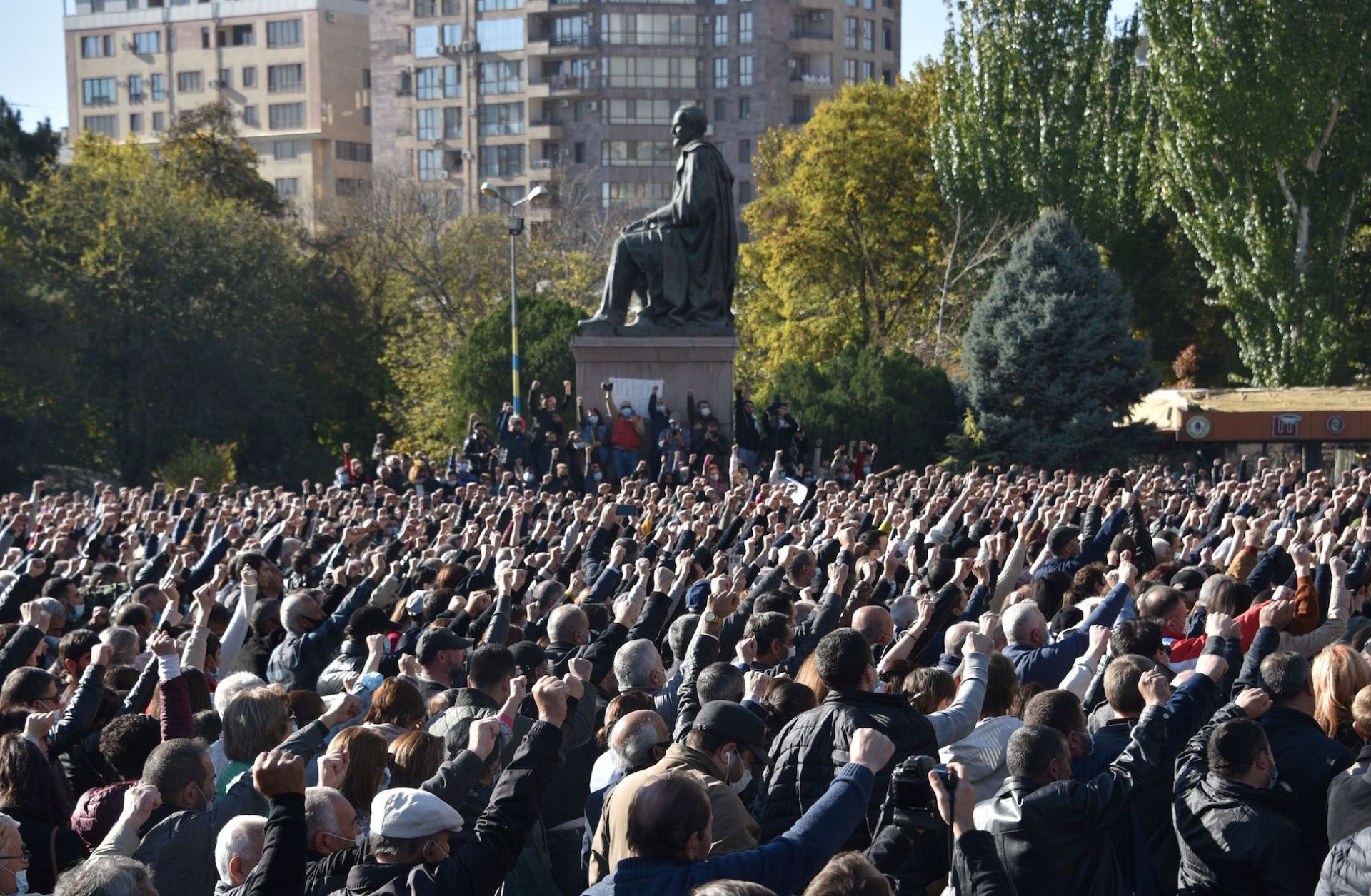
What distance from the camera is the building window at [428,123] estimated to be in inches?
3492

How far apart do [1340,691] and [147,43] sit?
9595cm

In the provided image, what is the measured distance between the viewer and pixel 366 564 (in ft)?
42.9

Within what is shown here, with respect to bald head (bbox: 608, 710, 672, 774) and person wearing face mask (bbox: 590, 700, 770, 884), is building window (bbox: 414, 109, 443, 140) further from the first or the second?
person wearing face mask (bbox: 590, 700, 770, 884)

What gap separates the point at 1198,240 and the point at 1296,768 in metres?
34.7

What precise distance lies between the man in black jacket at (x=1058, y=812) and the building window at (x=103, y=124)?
9664 centimetres

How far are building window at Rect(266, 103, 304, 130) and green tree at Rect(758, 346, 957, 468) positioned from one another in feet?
208

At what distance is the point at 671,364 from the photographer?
27.9m

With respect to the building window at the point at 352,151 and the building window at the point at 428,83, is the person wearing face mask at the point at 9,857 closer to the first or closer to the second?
the building window at the point at 428,83

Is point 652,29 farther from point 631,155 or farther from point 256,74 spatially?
point 256,74

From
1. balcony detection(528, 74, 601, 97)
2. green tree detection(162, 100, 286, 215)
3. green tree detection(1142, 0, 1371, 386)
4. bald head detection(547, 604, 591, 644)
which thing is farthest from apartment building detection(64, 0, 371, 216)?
bald head detection(547, 604, 591, 644)

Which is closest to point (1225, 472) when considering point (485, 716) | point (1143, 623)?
point (1143, 623)

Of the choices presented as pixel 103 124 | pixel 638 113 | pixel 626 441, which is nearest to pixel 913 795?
pixel 626 441

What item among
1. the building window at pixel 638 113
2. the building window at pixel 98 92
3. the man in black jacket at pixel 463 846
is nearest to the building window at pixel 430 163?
the building window at pixel 638 113

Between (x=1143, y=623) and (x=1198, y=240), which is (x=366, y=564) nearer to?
(x=1143, y=623)
